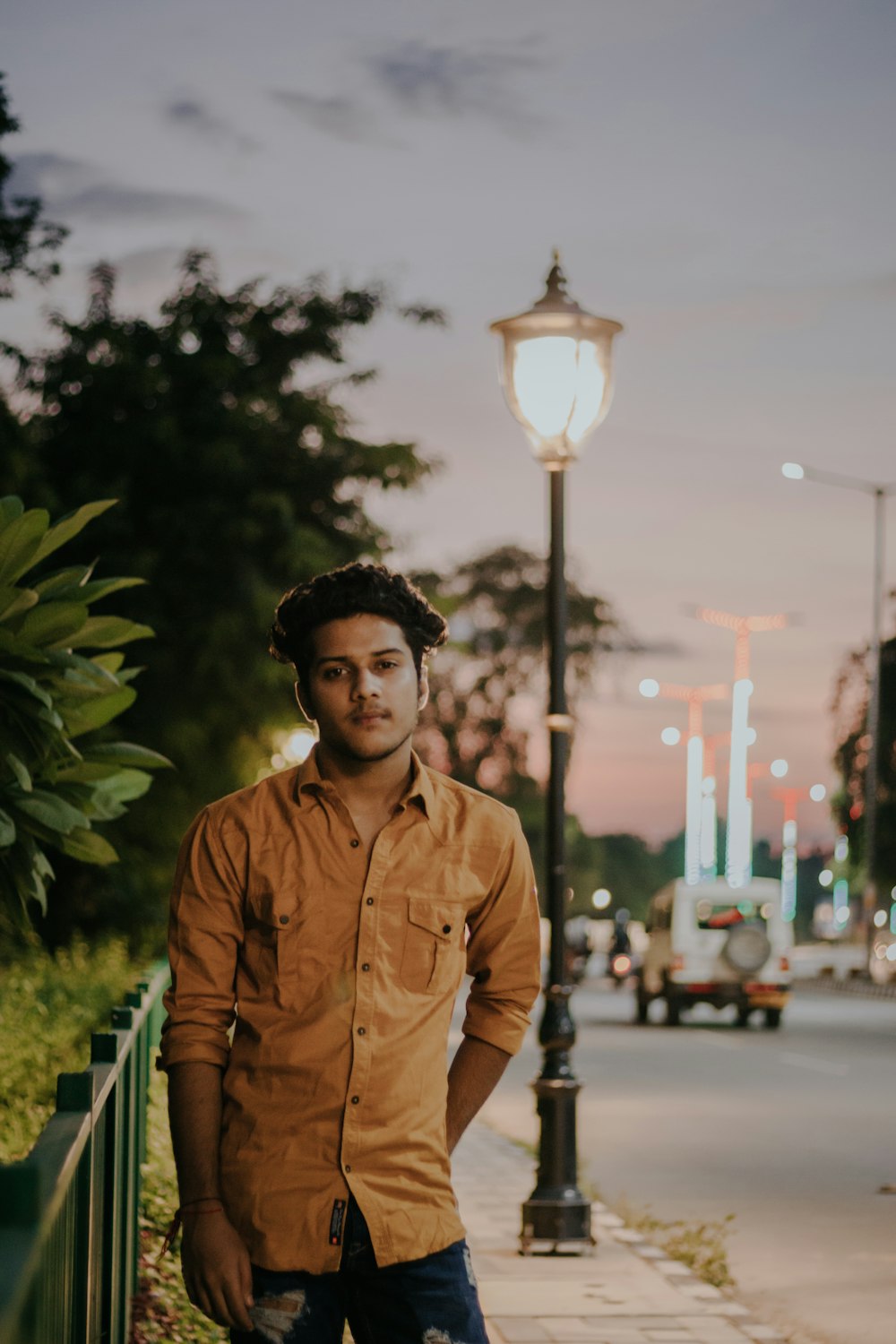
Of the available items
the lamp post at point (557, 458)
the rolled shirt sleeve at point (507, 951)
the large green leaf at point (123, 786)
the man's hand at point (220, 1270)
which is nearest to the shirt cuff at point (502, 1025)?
the rolled shirt sleeve at point (507, 951)

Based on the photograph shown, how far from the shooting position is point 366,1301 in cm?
319

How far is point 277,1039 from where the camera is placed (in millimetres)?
3205

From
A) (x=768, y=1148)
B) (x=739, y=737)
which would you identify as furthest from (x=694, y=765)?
(x=768, y=1148)

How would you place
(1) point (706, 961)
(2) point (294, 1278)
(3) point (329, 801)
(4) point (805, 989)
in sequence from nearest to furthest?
(2) point (294, 1278) → (3) point (329, 801) → (1) point (706, 961) → (4) point (805, 989)

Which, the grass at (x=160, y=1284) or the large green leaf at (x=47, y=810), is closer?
the large green leaf at (x=47, y=810)

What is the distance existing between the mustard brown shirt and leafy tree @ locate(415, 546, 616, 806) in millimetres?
51866

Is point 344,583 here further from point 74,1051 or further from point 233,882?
point 74,1051

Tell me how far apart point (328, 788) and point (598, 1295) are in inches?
188

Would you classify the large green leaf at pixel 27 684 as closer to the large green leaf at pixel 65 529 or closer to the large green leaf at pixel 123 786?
the large green leaf at pixel 65 529

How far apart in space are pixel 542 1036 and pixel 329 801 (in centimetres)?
574

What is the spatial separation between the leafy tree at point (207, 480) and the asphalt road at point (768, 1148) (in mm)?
4715

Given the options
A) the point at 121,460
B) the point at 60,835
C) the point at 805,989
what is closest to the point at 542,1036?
the point at 60,835

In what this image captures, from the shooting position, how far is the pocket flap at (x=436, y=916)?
3299 mm

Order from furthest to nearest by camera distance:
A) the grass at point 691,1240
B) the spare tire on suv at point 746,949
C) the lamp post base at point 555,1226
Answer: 1. the spare tire on suv at point 746,949
2. the lamp post base at point 555,1226
3. the grass at point 691,1240
